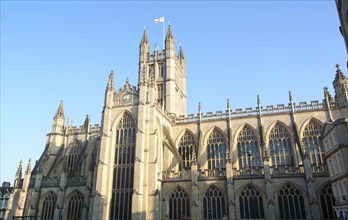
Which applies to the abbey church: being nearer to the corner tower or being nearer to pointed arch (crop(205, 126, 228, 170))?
pointed arch (crop(205, 126, 228, 170))

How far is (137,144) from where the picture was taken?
36.3 metres

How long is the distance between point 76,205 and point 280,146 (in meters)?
28.1

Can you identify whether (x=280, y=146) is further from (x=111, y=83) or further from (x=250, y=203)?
(x=111, y=83)

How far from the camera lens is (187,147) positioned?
44.6 m

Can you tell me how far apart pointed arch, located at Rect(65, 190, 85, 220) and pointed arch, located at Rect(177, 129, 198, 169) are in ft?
48.5

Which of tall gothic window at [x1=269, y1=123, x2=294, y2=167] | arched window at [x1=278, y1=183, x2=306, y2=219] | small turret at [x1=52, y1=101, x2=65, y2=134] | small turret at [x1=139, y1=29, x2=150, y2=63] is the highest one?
small turret at [x1=139, y1=29, x2=150, y2=63]

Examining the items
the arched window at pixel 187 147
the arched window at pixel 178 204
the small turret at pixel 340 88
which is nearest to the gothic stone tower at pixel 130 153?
the arched window at pixel 178 204

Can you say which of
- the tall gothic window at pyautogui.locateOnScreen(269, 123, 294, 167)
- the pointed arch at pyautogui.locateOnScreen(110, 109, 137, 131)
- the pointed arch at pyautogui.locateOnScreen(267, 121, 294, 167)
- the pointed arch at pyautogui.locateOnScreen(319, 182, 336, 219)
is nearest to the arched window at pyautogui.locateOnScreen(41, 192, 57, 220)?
the pointed arch at pyautogui.locateOnScreen(110, 109, 137, 131)

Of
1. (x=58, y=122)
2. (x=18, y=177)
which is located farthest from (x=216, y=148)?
(x=18, y=177)

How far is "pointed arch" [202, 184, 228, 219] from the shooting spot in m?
34.6

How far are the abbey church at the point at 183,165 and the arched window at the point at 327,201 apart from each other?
0.31 feet

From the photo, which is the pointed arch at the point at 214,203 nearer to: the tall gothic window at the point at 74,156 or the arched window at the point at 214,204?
the arched window at the point at 214,204

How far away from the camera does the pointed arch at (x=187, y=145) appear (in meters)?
43.9

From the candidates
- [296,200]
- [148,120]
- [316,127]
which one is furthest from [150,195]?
[316,127]
